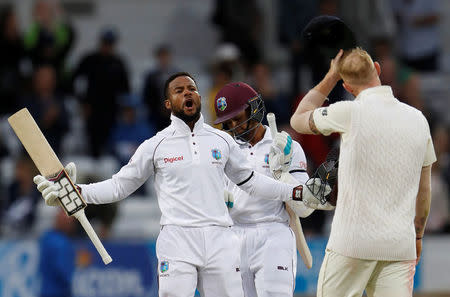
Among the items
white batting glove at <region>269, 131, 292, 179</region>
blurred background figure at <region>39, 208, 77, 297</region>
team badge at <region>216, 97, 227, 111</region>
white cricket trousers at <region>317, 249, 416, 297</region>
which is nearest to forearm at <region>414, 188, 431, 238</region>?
white cricket trousers at <region>317, 249, 416, 297</region>

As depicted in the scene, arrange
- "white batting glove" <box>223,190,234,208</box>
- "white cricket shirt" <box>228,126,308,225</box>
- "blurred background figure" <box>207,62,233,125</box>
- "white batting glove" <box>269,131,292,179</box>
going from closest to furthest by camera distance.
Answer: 1. "white batting glove" <box>269,131,292,179</box>
2. "white batting glove" <box>223,190,234,208</box>
3. "white cricket shirt" <box>228,126,308,225</box>
4. "blurred background figure" <box>207,62,233,125</box>

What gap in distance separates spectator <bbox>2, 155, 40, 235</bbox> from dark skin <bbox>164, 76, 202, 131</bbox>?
5784mm

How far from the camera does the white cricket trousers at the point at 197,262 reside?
6434mm

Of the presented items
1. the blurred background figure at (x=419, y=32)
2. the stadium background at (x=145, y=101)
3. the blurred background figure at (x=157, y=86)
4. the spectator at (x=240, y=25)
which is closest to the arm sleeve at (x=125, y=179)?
the stadium background at (x=145, y=101)

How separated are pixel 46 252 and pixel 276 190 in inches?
173

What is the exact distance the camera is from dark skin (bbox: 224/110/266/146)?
23.6ft

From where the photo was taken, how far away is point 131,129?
13.3 meters

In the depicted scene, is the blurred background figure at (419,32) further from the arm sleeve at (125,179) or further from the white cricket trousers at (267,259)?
the arm sleeve at (125,179)

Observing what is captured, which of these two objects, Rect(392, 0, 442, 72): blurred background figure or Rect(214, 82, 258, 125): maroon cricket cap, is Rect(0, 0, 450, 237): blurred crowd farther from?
Rect(214, 82, 258, 125): maroon cricket cap

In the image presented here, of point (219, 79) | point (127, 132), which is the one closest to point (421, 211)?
point (219, 79)

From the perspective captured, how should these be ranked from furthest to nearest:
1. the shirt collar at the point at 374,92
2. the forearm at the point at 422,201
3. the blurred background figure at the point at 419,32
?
1. the blurred background figure at the point at 419,32
2. the forearm at the point at 422,201
3. the shirt collar at the point at 374,92

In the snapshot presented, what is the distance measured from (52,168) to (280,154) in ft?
5.25

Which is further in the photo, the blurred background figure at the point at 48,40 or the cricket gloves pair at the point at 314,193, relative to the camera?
the blurred background figure at the point at 48,40

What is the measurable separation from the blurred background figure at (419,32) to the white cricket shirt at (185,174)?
8.90 m
